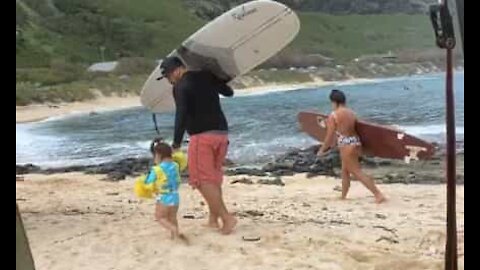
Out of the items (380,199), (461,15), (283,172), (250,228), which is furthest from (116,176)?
(461,15)

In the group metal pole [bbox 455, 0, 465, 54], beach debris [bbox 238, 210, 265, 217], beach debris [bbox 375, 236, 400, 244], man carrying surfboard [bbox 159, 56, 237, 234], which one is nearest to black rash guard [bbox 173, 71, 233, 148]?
man carrying surfboard [bbox 159, 56, 237, 234]

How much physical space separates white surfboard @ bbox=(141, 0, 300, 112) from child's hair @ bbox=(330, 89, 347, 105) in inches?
14.9

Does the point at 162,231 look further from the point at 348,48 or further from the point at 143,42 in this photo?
the point at 348,48

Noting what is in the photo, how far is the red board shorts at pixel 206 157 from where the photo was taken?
11.5 feet

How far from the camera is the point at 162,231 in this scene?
3705mm

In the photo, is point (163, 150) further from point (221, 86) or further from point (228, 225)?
point (228, 225)

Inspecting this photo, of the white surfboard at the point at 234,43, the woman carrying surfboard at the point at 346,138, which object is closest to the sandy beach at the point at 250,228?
the woman carrying surfboard at the point at 346,138

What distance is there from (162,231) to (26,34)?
1.00 meters

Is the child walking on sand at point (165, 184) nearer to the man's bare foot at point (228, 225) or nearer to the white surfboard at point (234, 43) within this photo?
the man's bare foot at point (228, 225)

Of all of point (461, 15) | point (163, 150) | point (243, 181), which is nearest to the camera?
point (461, 15)

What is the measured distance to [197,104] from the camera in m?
3.48

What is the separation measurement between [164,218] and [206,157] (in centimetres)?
31
